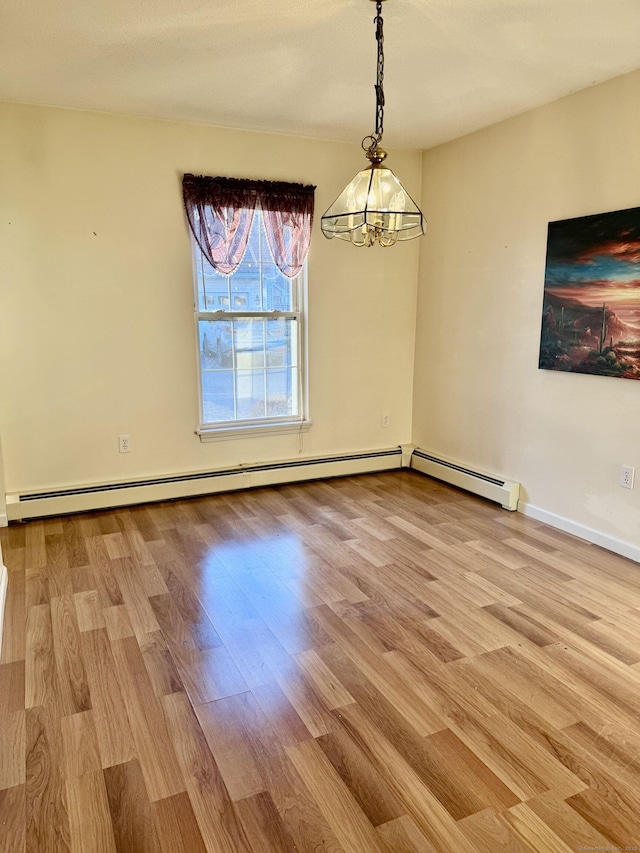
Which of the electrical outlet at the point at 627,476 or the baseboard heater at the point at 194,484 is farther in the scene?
the baseboard heater at the point at 194,484

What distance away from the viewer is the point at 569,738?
193 centimetres

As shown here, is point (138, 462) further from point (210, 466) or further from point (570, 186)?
point (570, 186)

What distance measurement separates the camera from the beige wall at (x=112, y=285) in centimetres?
366

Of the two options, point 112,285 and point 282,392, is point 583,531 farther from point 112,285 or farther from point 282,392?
point 112,285

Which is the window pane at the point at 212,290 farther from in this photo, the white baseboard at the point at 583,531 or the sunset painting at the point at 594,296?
the white baseboard at the point at 583,531

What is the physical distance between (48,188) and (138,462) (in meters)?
1.85

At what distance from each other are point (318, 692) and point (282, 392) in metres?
2.74

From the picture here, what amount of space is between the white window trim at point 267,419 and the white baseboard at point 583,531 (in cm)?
178

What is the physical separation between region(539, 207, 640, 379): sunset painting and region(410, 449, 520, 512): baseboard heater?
897 millimetres

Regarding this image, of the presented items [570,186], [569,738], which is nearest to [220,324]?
[570,186]

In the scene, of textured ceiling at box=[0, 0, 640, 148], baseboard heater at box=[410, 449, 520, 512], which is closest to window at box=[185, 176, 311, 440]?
textured ceiling at box=[0, 0, 640, 148]

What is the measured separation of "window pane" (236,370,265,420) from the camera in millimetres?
4434

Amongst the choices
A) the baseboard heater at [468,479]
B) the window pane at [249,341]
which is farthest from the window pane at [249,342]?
the baseboard heater at [468,479]

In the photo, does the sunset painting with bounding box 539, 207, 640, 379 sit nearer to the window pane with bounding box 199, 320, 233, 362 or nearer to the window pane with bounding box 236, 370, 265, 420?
the window pane with bounding box 236, 370, 265, 420
